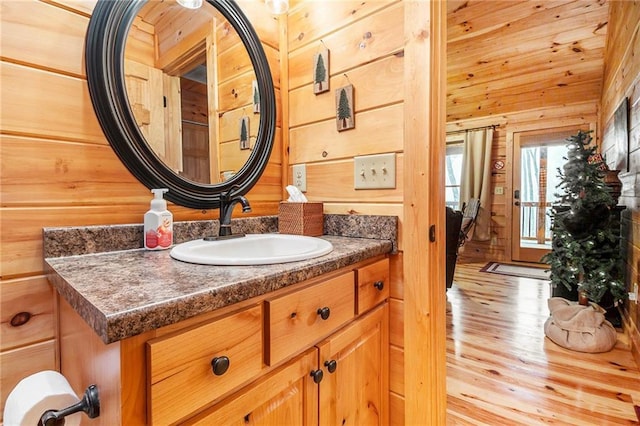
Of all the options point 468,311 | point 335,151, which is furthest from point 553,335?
point 335,151

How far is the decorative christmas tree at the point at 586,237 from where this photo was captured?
2.23 metres

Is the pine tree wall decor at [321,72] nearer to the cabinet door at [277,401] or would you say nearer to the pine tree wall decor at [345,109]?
the pine tree wall decor at [345,109]

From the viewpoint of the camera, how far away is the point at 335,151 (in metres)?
1.25

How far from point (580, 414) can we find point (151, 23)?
238 centimetres

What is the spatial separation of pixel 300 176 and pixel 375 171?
38 centimetres

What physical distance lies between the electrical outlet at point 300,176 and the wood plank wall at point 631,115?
2.11m

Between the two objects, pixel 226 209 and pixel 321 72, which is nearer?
pixel 226 209

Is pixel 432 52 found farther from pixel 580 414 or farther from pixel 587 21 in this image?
pixel 587 21

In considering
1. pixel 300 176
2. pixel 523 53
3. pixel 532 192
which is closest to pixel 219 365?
pixel 300 176

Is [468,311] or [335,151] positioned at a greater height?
[335,151]

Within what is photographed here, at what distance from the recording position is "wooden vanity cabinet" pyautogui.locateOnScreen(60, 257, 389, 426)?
1.52 ft

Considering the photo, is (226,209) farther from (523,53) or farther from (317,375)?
(523,53)

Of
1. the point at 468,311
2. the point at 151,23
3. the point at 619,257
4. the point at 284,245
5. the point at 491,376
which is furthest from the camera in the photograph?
the point at 468,311

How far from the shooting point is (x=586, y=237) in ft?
7.88
